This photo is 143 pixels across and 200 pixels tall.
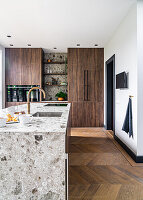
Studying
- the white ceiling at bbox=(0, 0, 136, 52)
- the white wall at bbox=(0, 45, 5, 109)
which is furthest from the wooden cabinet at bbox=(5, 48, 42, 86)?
the white ceiling at bbox=(0, 0, 136, 52)

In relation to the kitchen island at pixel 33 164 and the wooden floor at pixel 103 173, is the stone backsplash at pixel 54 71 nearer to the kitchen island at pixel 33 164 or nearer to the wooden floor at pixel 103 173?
the wooden floor at pixel 103 173

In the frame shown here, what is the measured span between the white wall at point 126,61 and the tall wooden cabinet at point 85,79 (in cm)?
126

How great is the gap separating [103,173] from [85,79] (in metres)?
3.64

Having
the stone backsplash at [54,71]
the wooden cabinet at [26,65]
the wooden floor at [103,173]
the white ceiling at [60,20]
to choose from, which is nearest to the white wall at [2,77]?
the wooden cabinet at [26,65]

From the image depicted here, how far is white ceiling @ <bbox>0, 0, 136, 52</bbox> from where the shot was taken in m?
2.89

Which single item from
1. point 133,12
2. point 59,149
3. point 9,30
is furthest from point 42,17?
point 59,149

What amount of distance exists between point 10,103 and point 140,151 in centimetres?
436

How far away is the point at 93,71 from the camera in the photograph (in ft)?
18.4

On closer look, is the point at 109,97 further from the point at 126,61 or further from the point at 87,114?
the point at 126,61

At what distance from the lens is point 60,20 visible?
352cm

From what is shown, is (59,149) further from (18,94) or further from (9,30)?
(18,94)

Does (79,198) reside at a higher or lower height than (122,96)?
lower

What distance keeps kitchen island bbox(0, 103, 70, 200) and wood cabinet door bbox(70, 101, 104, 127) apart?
14.6ft

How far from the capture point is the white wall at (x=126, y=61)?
2865mm
